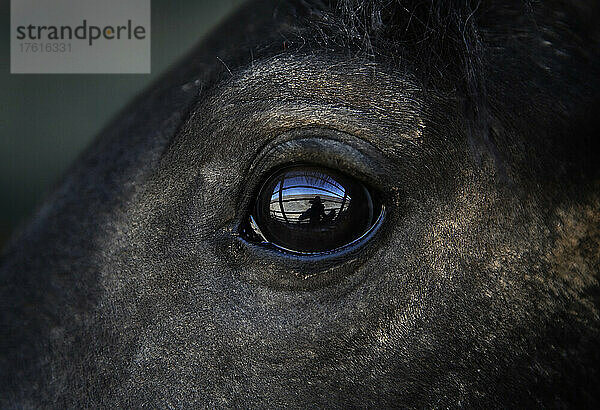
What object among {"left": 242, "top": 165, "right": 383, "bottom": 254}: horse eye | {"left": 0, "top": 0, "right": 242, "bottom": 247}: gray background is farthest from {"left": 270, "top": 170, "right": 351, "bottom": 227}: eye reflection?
{"left": 0, "top": 0, "right": 242, "bottom": 247}: gray background

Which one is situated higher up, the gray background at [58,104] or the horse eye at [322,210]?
the horse eye at [322,210]

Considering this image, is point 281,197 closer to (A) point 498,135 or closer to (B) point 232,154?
(B) point 232,154

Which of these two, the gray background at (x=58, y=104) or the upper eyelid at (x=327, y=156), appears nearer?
the upper eyelid at (x=327, y=156)

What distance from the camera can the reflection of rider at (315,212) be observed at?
1.43 metres

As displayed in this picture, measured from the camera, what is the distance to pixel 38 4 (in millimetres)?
2256

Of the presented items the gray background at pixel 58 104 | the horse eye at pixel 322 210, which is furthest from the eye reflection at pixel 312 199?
the gray background at pixel 58 104

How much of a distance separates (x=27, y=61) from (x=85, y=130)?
1692mm

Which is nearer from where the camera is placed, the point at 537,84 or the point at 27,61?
the point at 537,84

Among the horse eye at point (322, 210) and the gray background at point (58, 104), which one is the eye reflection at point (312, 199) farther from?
the gray background at point (58, 104)

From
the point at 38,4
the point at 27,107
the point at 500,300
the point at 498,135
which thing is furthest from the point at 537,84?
the point at 27,107

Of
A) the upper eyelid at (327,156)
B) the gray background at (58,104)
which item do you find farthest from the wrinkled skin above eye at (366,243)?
the gray background at (58,104)

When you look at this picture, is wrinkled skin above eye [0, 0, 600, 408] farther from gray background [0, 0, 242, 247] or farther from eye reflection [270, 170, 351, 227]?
gray background [0, 0, 242, 247]

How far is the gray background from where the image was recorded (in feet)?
9.74

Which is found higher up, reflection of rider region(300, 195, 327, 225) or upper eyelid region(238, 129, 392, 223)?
upper eyelid region(238, 129, 392, 223)
